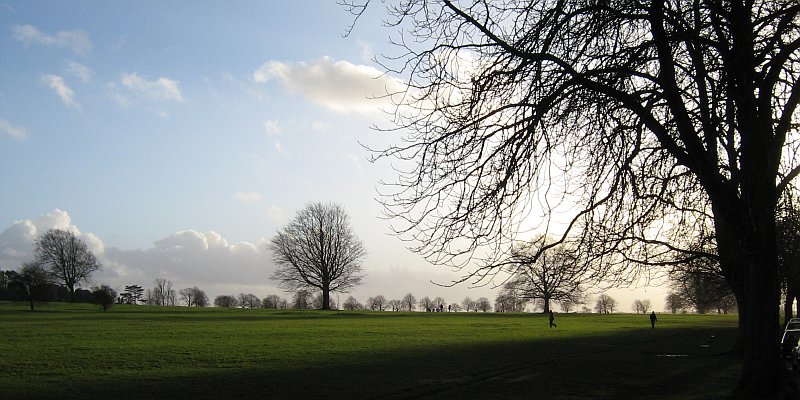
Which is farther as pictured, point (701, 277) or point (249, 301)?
point (249, 301)

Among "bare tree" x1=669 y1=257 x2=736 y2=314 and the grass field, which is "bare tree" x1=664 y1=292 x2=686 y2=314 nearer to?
"bare tree" x1=669 y1=257 x2=736 y2=314

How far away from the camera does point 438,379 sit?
1966 cm

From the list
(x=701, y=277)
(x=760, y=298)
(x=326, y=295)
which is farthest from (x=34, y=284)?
(x=760, y=298)

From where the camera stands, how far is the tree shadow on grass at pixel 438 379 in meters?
16.5

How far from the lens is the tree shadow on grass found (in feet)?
54.0

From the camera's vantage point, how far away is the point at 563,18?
428 inches

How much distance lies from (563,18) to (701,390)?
37.0 feet

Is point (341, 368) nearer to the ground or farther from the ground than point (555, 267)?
nearer to the ground

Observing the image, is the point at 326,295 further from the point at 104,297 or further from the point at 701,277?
the point at 701,277

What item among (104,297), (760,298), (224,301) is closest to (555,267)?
(760,298)

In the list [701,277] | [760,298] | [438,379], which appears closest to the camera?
[760,298]

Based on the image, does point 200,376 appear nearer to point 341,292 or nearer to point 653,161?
point 653,161

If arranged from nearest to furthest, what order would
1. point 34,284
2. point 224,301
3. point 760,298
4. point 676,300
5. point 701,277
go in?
point 760,298 → point 701,277 → point 34,284 → point 676,300 → point 224,301

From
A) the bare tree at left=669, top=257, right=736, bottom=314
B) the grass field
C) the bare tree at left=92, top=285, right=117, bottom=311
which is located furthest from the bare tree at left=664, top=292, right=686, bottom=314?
the bare tree at left=92, top=285, right=117, bottom=311
